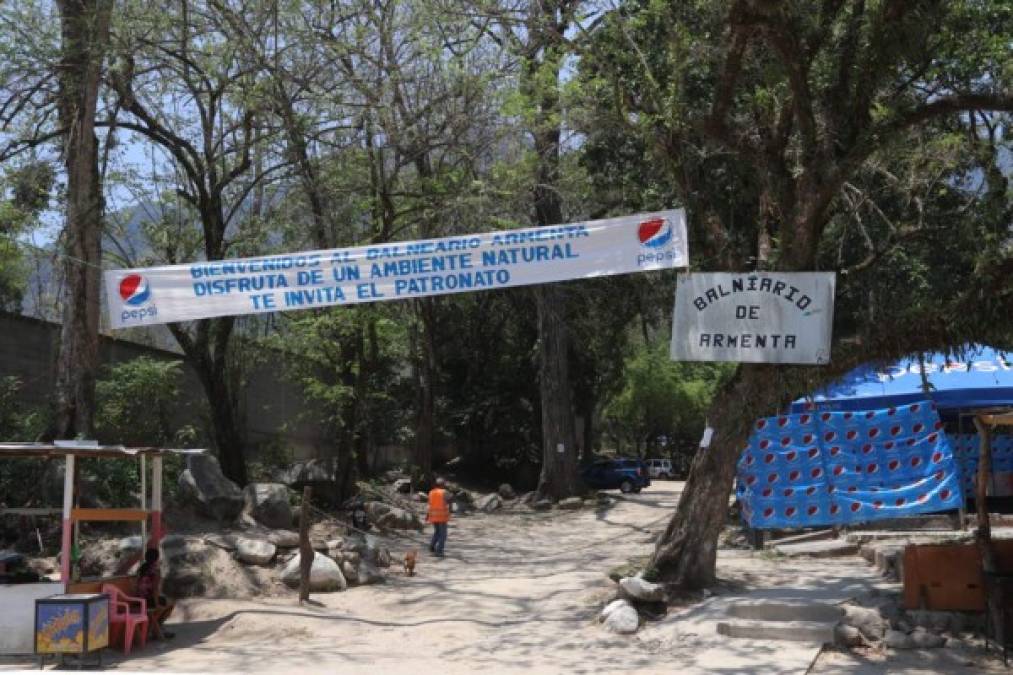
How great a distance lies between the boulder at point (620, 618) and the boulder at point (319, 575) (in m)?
4.69

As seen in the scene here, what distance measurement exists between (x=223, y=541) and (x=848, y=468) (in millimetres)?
10470

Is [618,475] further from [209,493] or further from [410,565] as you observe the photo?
[209,493]

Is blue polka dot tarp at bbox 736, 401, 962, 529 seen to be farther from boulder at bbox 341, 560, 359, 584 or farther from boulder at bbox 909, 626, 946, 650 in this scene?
boulder at bbox 341, 560, 359, 584

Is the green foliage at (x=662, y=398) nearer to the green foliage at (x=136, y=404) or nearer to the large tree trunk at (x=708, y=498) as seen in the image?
the green foliage at (x=136, y=404)

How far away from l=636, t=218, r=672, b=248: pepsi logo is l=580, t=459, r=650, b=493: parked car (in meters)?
25.6

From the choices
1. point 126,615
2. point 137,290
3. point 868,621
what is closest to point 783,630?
point 868,621

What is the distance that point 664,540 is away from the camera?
12.7m

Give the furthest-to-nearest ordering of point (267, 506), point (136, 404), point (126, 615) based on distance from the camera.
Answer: point (136, 404)
point (267, 506)
point (126, 615)

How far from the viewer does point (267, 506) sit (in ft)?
58.9

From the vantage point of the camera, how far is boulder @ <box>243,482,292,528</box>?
17.9 metres

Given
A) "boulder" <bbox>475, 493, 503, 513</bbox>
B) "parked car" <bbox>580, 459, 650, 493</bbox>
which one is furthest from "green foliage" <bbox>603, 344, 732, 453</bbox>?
"boulder" <bbox>475, 493, 503, 513</bbox>

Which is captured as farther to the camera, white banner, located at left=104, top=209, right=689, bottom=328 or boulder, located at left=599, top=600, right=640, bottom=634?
boulder, located at left=599, top=600, right=640, bottom=634

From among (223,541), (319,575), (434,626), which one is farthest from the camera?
(223,541)

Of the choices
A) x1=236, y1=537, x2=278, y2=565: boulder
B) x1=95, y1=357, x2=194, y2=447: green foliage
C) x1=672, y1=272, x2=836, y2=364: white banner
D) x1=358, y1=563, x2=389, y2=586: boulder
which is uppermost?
x1=672, y1=272, x2=836, y2=364: white banner
